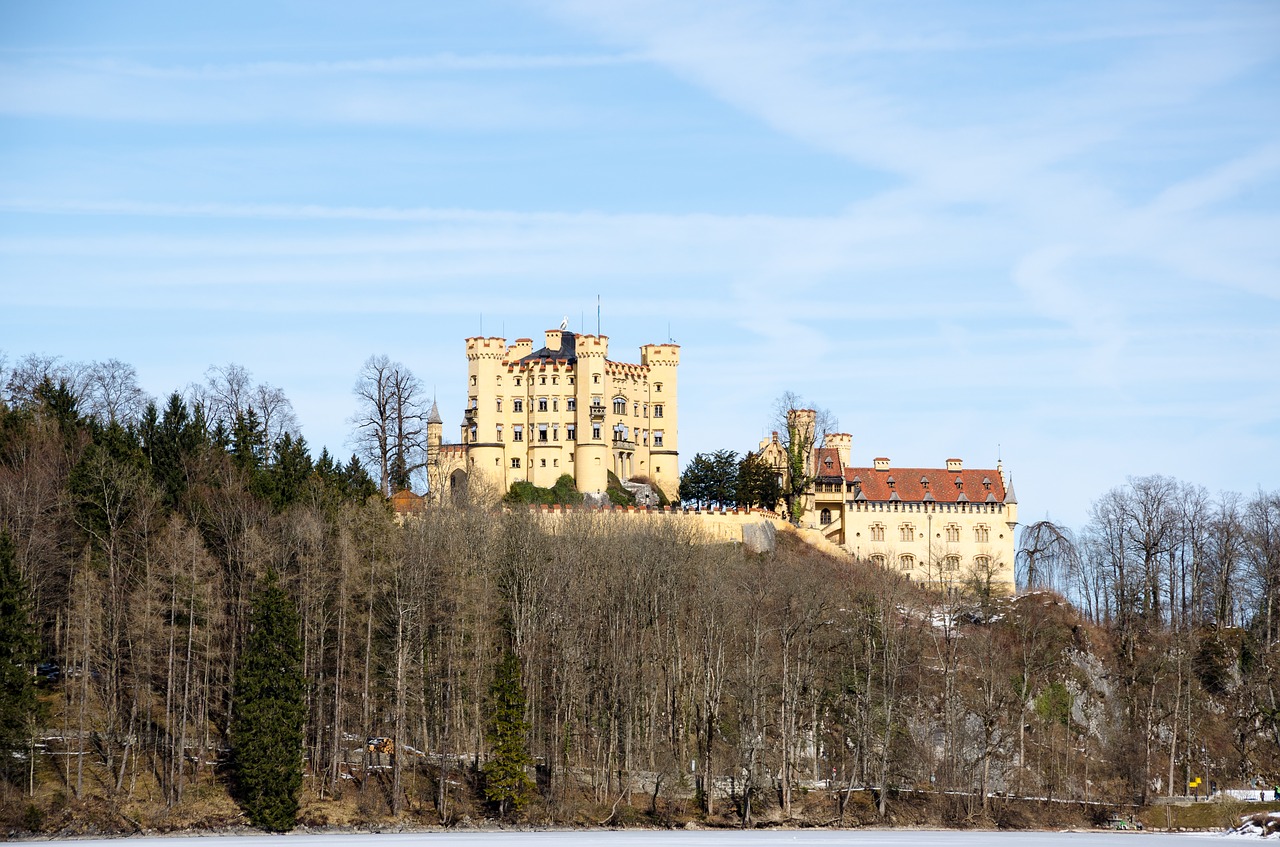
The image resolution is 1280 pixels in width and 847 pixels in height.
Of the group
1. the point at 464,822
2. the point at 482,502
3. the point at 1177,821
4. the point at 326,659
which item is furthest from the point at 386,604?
the point at 1177,821

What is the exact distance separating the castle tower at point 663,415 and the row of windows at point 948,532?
45.8 ft

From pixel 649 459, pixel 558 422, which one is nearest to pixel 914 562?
pixel 649 459

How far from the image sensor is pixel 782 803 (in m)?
67.9

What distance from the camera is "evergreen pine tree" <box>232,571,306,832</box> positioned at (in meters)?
59.1

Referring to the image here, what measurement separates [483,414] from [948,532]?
30.9m

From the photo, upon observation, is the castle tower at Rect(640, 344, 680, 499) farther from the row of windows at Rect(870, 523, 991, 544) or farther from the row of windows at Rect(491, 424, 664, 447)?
the row of windows at Rect(870, 523, 991, 544)

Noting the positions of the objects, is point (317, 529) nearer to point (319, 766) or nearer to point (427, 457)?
point (319, 766)

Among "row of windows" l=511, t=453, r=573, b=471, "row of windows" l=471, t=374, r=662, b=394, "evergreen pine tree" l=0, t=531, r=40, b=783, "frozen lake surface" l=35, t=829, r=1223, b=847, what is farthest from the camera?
"row of windows" l=471, t=374, r=662, b=394

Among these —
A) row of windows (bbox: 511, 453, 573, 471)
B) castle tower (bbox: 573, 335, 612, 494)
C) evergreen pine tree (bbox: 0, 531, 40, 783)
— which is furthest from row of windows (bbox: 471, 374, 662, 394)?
evergreen pine tree (bbox: 0, 531, 40, 783)

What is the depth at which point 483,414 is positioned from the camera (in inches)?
4181

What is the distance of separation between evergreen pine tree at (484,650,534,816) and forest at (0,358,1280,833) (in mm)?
120

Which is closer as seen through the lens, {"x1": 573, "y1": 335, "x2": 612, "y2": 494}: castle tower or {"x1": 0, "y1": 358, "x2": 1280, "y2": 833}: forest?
{"x1": 0, "y1": 358, "x2": 1280, "y2": 833}: forest

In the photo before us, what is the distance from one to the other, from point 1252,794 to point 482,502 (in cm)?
3894

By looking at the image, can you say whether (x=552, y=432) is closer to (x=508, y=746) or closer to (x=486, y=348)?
(x=486, y=348)
